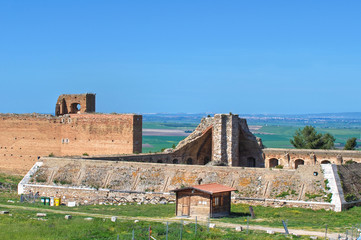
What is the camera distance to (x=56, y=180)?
40.2m

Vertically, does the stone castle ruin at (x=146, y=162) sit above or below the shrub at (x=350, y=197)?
above

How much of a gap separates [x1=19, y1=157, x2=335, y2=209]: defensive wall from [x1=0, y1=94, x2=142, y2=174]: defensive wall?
904 cm

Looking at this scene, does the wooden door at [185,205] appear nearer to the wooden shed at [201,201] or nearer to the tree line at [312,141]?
the wooden shed at [201,201]

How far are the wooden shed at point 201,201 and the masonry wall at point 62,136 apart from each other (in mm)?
19673

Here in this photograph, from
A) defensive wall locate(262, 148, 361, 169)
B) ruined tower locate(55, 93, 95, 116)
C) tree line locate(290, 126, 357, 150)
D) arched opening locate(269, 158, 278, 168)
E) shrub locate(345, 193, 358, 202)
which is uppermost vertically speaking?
ruined tower locate(55, 93, 95, 116)

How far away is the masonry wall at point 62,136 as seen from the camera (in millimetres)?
50781

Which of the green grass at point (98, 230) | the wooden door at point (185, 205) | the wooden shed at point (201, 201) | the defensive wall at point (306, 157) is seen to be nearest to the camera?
the green grass at point (98, 230)

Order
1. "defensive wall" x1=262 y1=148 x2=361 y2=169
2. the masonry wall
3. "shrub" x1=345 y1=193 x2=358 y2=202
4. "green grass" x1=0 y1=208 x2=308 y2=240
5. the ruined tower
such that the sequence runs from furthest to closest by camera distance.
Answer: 1. the ruined tower
2. the masonry wall
3. "defensive wall" x1=262 y1=148 x2=361 y2=169
4. "shrub" x1=345 y1=193 x2=358 y2=202
5. "green grass" x1=0 y1=208 x2=308 y2=240

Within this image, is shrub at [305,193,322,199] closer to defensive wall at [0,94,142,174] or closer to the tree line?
defensive wall at [0,94,142,174]

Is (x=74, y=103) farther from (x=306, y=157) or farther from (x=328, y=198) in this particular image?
(x=328, y=198)

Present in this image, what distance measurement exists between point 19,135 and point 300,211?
30588 millimetres

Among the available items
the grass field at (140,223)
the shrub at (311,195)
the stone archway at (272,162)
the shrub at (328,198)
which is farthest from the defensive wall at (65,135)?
the shrub at (328,198)

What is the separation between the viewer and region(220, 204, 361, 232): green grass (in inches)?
1127

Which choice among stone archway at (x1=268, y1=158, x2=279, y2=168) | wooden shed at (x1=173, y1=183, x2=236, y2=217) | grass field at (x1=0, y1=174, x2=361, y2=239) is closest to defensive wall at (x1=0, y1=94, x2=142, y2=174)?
stone archway at (x1=268, y1=158, x2=279, y2=168)
